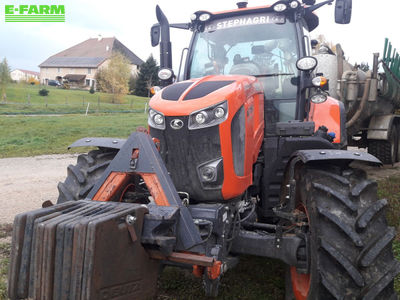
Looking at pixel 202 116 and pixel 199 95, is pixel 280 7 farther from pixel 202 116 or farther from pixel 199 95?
pixel 202 116

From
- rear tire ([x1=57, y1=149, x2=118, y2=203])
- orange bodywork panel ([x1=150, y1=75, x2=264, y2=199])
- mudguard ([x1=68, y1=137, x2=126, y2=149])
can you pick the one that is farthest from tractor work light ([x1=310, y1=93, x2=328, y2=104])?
rear tire ([x1=57, y1=149, x2=118, y2=203])

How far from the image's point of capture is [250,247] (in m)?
3.24

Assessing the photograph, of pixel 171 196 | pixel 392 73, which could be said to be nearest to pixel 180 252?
pixel 171 196

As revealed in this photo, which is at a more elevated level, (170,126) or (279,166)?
(170,126)

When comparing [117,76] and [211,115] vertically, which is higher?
[117,76]

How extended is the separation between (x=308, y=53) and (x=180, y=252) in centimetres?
272

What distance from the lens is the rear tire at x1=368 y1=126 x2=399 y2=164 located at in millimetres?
9977

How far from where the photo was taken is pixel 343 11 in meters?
4.27

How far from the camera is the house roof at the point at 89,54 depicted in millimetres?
74188

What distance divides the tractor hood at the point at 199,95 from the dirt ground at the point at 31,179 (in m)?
3.71

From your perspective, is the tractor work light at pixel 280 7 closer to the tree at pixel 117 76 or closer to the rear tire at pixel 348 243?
the rear tire at pixel 348 243

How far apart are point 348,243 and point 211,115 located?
4.30 ft

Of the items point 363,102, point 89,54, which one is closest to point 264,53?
point 363,102

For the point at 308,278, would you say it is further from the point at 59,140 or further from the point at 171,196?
the point at 59,140
